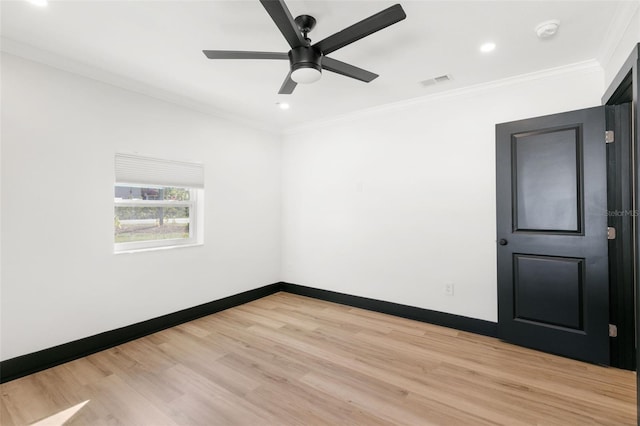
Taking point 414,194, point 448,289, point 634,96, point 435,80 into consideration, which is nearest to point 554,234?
point 448,289

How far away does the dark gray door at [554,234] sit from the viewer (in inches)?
98.9

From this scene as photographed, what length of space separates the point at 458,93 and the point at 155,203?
11.8 feet

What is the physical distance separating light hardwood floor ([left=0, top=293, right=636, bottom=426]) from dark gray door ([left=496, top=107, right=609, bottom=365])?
260mm

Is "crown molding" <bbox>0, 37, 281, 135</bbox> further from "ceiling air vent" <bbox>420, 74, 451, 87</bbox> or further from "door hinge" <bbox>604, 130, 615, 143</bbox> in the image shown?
"door hinge" <bbox>604, 130, 615, 143</bbox>

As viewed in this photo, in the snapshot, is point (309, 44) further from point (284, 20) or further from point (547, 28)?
point (547, 28)

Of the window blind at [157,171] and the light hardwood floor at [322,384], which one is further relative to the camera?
the window blind at [157,171]

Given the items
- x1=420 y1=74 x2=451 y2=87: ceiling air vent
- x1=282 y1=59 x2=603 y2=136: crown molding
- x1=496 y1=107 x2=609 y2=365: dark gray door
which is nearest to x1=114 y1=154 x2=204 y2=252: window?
x1=282 y1=59 x2=603 y2=136: crown molding

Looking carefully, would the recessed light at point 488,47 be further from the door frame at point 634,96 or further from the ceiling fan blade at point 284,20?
the ceiling fan blade at point 284,20

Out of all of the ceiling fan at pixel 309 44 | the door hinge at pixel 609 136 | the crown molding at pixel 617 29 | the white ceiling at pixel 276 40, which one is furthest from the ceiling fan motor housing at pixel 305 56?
the door hinge at pixel 609 136

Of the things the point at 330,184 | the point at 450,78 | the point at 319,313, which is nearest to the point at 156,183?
the point at 330,184

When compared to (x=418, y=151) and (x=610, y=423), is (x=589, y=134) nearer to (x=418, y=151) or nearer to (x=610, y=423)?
(x=418, y=151)

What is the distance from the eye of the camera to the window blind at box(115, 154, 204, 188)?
3075 mm

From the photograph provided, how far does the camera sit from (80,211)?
2766 millimetres

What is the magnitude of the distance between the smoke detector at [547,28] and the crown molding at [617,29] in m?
0.33
